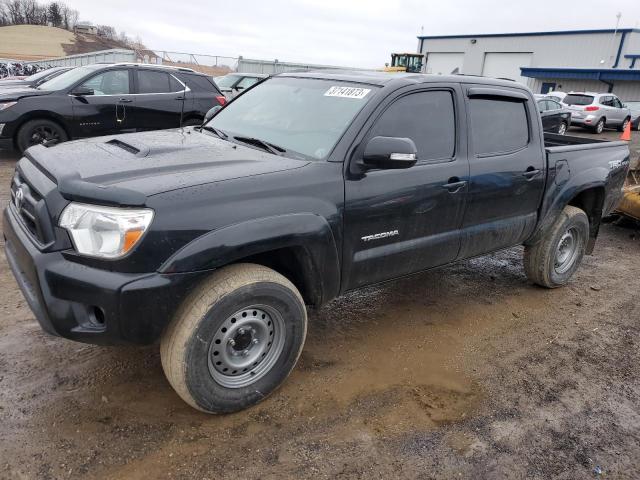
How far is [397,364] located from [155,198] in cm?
201

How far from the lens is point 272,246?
2.66m

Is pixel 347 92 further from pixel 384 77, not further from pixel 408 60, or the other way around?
pixel 408 60

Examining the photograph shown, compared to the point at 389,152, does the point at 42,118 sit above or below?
below

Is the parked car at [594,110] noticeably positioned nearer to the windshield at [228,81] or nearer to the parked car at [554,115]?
the parked car at [554,115]

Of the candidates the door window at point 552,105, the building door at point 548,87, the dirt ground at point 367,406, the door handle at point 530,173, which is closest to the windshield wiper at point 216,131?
the dirt ground at point 367,406

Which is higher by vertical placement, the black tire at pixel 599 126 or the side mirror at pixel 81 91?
the side mirror at pixel 81 91

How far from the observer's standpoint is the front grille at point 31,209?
8.05 ft

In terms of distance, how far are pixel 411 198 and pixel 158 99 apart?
7.44m

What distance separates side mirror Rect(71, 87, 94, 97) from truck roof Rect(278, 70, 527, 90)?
5.95 m

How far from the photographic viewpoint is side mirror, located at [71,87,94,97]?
28.2 feet

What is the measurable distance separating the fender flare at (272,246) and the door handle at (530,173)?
200 centimetres

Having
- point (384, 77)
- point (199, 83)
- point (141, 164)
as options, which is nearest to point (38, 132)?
point (199, 83)

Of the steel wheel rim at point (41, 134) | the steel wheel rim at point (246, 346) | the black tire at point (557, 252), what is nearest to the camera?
the steel wheel rim at point (246, 346)

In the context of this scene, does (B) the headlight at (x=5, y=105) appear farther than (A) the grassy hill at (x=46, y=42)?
No
